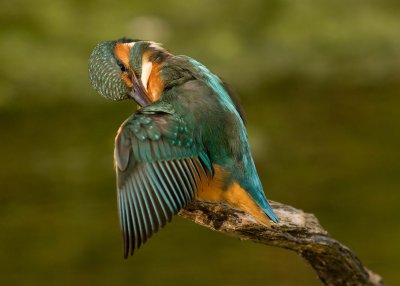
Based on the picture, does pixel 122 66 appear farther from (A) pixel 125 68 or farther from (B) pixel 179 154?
(B) pixel 179 154

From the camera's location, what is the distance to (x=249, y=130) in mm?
5949

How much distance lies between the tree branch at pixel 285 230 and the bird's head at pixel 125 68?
37 centimetres

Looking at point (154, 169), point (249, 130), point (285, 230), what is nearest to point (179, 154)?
point (154, 169)

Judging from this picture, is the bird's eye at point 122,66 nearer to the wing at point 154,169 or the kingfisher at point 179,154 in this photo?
the kingfisher at point 179,154

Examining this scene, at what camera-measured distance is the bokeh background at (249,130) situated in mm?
4934

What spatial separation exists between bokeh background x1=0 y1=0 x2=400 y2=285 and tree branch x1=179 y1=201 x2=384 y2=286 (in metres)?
1.03

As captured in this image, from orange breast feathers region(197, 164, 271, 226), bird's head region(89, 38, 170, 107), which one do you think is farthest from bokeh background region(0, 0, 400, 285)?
orange breast feathers region(197, 164, 271, 226)

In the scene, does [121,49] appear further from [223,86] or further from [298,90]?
[298,90]

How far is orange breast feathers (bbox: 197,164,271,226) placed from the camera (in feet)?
11.6

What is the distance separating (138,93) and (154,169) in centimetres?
48

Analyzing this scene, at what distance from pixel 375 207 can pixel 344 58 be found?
2.12 metres

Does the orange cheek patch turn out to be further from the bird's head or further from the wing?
the wing

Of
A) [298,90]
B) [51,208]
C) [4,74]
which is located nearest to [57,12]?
[4,74]

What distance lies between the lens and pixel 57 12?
288 inches
